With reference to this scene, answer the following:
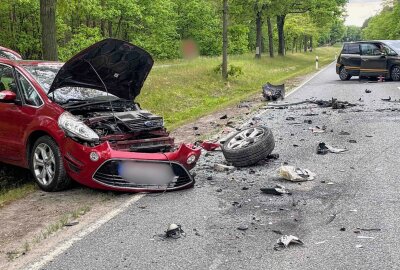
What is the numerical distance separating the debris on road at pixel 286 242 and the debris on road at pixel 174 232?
2.99 ft

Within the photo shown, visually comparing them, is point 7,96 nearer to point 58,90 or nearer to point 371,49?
point 58,90

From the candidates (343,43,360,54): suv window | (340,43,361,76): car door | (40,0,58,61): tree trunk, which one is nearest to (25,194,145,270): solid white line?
(40,0,58,61): tree trunk

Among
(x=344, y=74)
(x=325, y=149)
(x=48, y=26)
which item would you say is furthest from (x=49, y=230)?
(x=344, y=74)

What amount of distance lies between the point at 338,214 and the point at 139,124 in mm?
2758

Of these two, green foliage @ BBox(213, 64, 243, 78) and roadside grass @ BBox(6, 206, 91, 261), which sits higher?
green foliage @ BBox(213, 64, 243, 78)

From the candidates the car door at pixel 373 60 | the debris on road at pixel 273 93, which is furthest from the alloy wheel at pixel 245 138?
the car door at pixel 373 60

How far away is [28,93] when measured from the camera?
6.38 metres

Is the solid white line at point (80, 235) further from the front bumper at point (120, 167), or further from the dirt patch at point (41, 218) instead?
the front bumper at point (120, 167)

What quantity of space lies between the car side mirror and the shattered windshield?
1.28ft

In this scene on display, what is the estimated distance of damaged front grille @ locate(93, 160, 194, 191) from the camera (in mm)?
5516

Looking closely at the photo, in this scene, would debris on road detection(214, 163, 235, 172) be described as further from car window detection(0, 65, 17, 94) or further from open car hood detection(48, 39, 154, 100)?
car window detection(0, 65, 17, 94)

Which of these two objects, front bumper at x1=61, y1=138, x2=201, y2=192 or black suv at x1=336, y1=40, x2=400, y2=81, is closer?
front bumper at x1=61, y1=138, x2=201, y2=192

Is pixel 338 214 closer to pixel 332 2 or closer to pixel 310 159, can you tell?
pixel 310 159

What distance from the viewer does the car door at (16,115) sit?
626cm
